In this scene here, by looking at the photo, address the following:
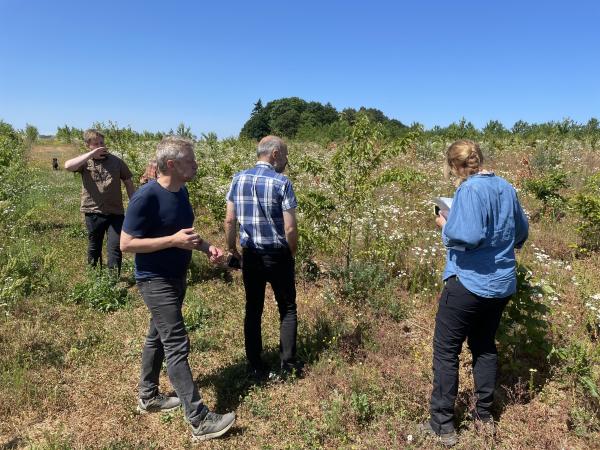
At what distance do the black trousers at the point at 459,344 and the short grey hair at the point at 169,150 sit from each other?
2.06 meters

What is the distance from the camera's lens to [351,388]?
3447 mm

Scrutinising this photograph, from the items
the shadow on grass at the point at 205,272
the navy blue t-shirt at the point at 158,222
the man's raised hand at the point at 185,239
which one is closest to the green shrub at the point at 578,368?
the man's raised hand at the point at 185,239

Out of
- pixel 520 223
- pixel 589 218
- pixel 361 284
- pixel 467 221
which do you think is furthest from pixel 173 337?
pixel 589 218

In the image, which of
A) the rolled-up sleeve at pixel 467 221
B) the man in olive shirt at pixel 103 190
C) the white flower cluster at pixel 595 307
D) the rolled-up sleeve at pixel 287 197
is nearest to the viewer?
the rolled-up sleeve at pixel 467 221

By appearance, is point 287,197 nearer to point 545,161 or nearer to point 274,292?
point 274,292

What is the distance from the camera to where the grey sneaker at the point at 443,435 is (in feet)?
9.34

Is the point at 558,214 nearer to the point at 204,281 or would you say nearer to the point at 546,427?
the point at 546,427

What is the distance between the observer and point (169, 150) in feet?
9.42

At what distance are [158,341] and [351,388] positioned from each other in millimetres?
1608

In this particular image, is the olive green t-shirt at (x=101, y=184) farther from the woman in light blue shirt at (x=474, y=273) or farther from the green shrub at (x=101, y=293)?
the woman in light blue shirt at (x=474, y=273)

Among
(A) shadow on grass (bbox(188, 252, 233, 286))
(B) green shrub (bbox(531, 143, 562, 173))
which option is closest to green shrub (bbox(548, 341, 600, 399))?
(A) shadow on grass (bbox(188, 252, 233, 286))

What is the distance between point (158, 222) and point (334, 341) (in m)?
2.09

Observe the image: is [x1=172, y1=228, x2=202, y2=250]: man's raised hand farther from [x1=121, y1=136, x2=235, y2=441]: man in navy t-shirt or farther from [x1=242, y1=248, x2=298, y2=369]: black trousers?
[x1=242, y1=248, x2=298, y2=369]: black trousers

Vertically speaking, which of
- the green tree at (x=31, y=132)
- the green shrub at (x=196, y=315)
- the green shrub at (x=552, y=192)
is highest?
the green tree at (x=31, y=132)
